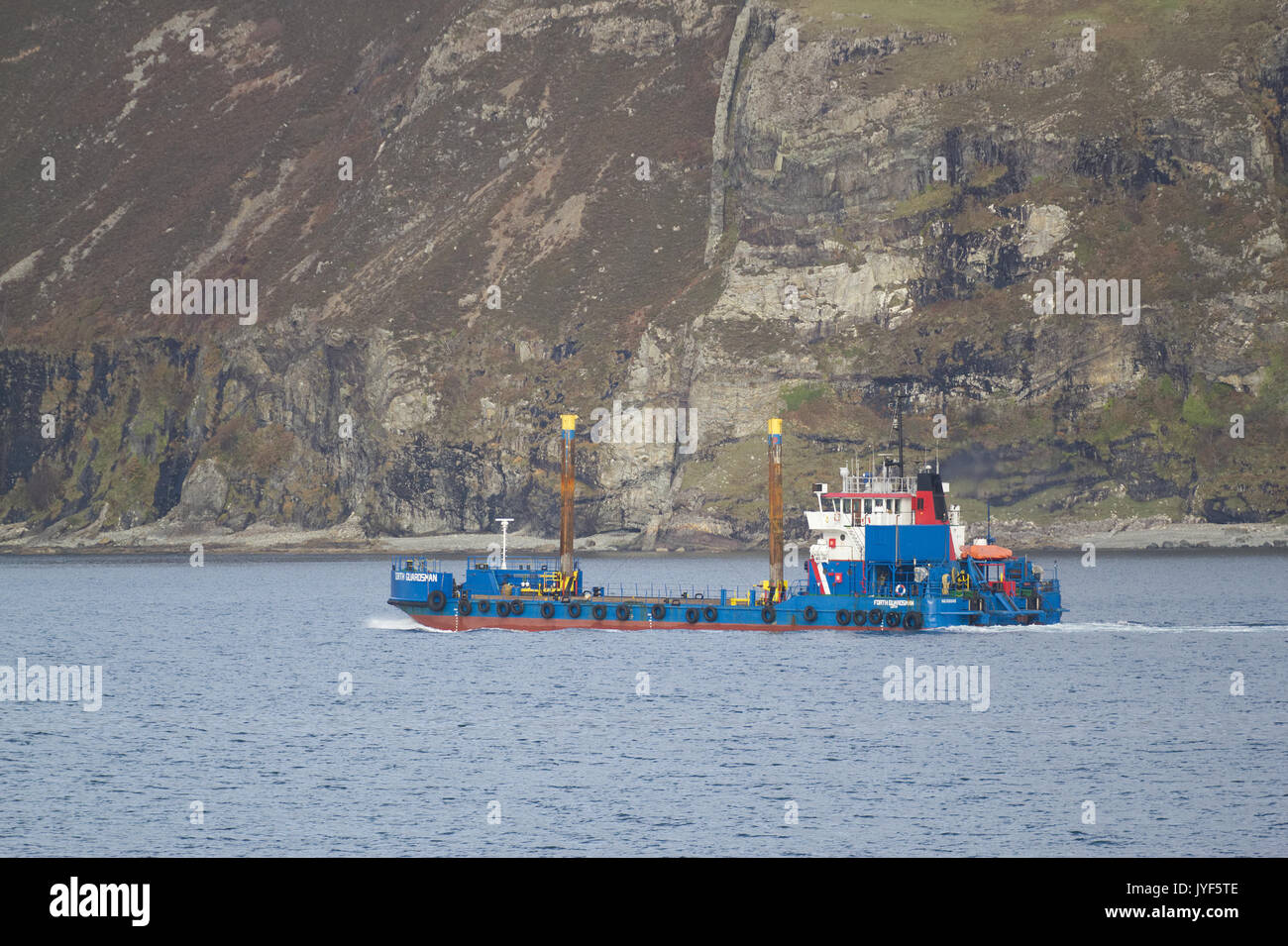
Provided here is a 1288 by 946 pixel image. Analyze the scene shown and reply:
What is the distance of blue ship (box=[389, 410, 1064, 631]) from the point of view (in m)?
85.0

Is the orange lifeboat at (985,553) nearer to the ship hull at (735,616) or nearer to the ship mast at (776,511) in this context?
the ship hull at (735,616)

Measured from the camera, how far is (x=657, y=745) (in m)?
56.6

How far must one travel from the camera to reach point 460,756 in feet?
180

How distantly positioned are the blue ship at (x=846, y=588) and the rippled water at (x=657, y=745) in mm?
1556

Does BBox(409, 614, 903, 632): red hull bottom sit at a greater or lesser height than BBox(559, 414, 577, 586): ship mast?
lesser

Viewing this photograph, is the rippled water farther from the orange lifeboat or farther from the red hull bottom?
the orange lifeboat

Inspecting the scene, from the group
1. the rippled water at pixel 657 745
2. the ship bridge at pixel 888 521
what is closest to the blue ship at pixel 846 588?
the ship bridge at pixel 888 521

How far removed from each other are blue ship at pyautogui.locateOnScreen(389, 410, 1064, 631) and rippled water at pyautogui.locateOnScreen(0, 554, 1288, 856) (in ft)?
5.10

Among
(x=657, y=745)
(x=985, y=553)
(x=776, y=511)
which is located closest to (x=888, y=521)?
(x=985, y=553)

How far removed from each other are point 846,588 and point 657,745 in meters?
31.8

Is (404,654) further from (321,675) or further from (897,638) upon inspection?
(897,638)

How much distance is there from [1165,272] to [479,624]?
120992 millimetres

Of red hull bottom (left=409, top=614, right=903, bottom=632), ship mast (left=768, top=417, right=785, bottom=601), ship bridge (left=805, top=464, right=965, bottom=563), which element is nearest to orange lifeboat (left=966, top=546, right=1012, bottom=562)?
ship bridge (left=805, top=464, right=965, bottom=563)

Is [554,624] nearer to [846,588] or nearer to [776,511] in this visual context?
[776,511]
